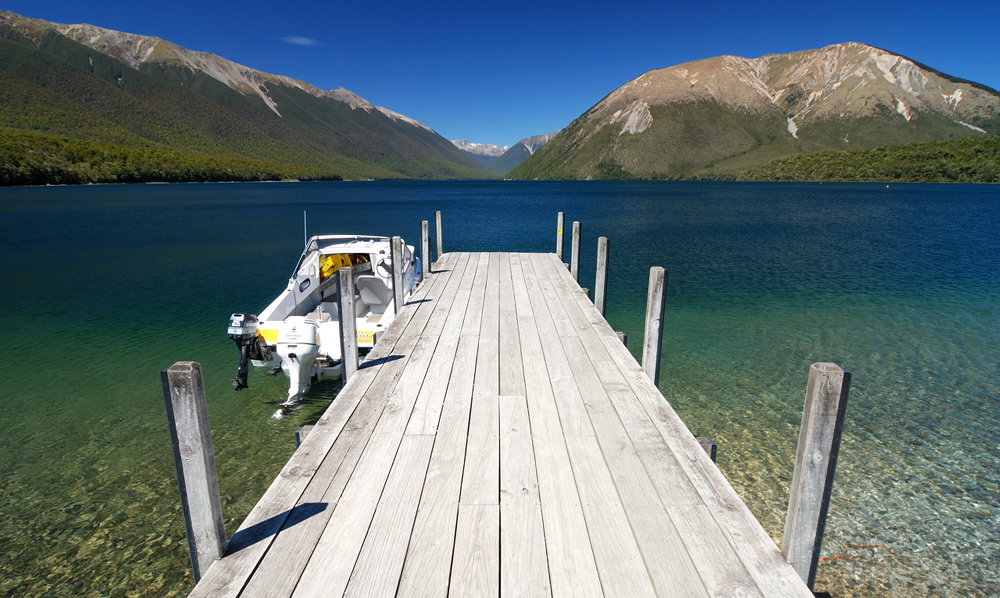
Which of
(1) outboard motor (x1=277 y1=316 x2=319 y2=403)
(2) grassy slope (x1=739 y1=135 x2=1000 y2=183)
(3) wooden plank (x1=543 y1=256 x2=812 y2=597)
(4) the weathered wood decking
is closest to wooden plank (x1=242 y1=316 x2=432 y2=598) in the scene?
(4) the weathered wood decking

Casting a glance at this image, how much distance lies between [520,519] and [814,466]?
64.8 inches

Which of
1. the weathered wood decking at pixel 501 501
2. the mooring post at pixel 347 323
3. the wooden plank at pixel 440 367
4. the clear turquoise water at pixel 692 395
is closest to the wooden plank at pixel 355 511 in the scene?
the weathered wood decking at pixel 501 501

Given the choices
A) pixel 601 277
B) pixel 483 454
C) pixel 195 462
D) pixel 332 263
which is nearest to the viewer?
pixel 195 462

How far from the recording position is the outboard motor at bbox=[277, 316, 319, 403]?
759 centimetres

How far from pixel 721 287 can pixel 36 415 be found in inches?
726

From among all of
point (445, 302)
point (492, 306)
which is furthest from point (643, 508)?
point (445, 302)

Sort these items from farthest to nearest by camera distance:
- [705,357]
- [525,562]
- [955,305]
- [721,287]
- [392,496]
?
[721,287], [955,305], [705,357], [392,496], [525,562]

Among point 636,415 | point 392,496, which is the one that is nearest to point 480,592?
point 392,496

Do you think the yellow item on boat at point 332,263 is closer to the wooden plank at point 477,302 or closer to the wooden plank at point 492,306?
the wooden plank at point 477,302

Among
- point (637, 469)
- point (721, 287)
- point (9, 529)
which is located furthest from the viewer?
point (721, 287)

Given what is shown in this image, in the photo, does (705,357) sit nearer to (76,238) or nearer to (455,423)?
(455,423)

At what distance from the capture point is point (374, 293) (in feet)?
36.9

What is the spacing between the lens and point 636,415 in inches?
171

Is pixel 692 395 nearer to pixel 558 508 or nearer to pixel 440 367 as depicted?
pixel 440 367
